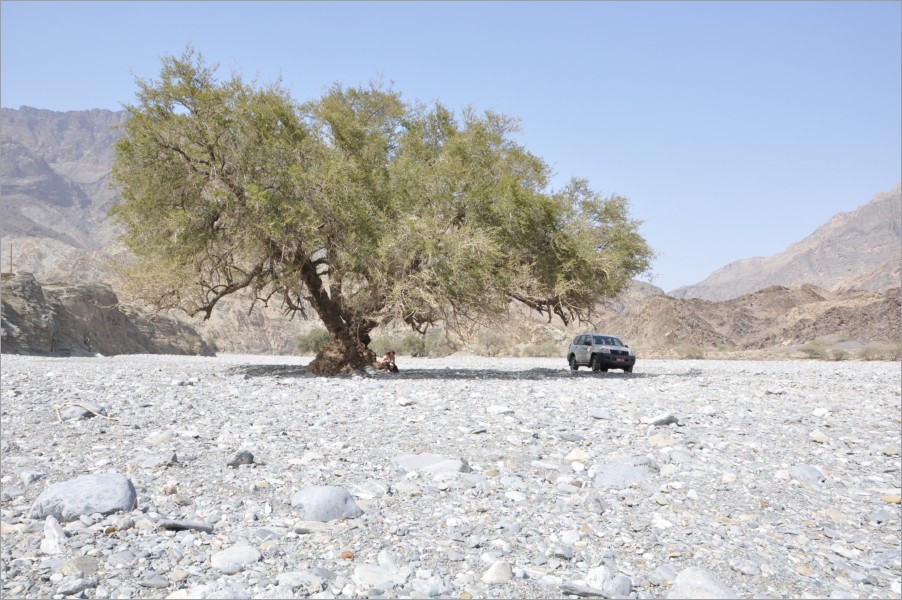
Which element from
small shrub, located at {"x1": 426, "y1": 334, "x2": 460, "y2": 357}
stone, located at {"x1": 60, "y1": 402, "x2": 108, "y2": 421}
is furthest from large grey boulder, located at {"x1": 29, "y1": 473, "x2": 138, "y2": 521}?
small shrub, located at {"x1": 426, "y1": 334, "x2": 460, "y2": 357}

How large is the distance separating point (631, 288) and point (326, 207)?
108 feet

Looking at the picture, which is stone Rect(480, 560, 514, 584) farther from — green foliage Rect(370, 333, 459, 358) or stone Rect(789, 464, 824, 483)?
green foliage Rect(370, 333, 459, 358)

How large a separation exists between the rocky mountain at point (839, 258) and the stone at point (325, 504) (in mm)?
108822

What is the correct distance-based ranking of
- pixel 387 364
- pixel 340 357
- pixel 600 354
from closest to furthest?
pixel 340 357, pixel 387 364, pixel 600 354

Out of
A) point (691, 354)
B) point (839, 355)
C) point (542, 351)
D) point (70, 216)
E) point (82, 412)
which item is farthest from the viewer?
point (70, 216)

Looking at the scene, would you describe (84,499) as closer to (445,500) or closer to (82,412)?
(445,500)

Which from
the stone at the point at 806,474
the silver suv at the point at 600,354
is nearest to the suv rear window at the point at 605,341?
the silver suv at the point at 600,354

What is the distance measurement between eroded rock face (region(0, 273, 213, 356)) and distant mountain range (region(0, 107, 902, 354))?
7.88 feet

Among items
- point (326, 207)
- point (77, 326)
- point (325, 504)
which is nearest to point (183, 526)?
point (325, 504)

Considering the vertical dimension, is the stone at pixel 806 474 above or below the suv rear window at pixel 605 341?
below

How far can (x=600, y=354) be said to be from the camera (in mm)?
23031

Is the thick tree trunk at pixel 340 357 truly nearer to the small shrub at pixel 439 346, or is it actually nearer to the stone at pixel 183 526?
the stone at pixel 183 526

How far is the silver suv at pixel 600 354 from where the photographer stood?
2278 cm

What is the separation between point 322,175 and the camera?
15180mm
